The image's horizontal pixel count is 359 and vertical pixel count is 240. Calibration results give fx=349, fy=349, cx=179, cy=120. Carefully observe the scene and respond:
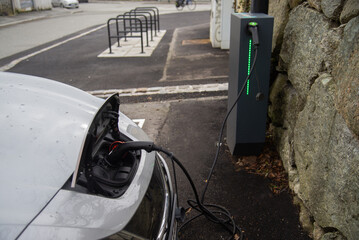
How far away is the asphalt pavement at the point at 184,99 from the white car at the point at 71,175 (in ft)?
4.40

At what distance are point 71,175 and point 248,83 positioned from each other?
2550 millimetres

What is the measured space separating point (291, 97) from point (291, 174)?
789 millimetres

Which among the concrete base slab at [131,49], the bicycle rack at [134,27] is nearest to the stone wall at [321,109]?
the concrete base slab at [131,49]

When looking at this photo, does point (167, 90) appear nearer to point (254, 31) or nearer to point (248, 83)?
point (248, 83)

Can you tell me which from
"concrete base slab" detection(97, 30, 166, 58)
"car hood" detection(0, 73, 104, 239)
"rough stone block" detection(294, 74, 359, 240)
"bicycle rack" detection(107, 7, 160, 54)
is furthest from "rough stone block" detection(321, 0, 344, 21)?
"bicycle rack" detection(107, 7, 160, 54)

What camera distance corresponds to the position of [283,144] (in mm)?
3889

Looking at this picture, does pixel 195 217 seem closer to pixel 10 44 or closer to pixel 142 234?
pixel 142 234

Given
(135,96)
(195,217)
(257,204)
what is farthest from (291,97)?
(135,96)

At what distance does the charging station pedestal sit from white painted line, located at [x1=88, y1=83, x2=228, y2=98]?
2.55m

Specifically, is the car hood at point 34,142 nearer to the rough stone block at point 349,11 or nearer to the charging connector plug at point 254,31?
the charging connector plug at point 254,31

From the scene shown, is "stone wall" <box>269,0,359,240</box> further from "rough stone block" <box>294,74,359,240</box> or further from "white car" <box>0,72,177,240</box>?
"white car" <box>0,72,177,240</box>

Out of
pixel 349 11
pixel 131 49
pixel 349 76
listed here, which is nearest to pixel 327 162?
pixel 349 76

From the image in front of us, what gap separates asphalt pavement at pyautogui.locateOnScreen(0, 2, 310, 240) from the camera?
3.26m

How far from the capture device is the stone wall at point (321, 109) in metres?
2.31
